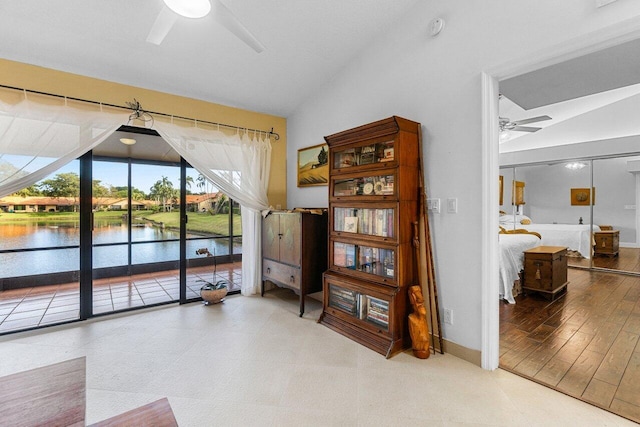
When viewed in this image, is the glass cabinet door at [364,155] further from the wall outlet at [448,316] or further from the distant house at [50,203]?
the distant house at [50,203]

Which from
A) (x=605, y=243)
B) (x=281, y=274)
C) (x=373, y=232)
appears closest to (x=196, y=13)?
(x=373, y=232)

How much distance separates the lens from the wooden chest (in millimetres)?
3672

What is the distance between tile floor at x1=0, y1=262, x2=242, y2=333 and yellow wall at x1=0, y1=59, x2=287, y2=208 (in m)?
1.53

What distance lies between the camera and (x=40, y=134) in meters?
2.72

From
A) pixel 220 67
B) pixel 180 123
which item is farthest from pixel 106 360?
pixel 220 67

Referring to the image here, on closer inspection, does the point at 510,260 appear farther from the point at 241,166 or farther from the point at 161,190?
the point at 161,190

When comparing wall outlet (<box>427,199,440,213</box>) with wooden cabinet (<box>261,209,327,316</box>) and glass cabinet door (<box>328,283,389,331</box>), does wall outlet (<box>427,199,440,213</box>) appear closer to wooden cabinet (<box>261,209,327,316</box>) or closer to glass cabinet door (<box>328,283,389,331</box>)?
glass cabinet door (<box>328,283,389,331</box>)

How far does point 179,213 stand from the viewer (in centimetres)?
377

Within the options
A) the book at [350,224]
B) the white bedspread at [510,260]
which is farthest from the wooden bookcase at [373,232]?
the white bedspread at [510,260]

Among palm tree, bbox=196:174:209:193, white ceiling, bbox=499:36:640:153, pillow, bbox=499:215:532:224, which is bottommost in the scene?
pillow, bbox=499:215:532:224

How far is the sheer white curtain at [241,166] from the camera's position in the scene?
11.5 feet

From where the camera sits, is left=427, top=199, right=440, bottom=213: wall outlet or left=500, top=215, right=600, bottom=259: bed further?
left=500, top=215, right=600, bottom=259: bed

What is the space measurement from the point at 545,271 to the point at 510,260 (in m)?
0.45

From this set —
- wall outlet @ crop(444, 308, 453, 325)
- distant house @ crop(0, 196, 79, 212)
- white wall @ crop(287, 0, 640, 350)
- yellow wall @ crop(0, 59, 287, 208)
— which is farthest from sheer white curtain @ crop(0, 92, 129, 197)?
wall outlet @ crop(444, 308, 453, 325)
